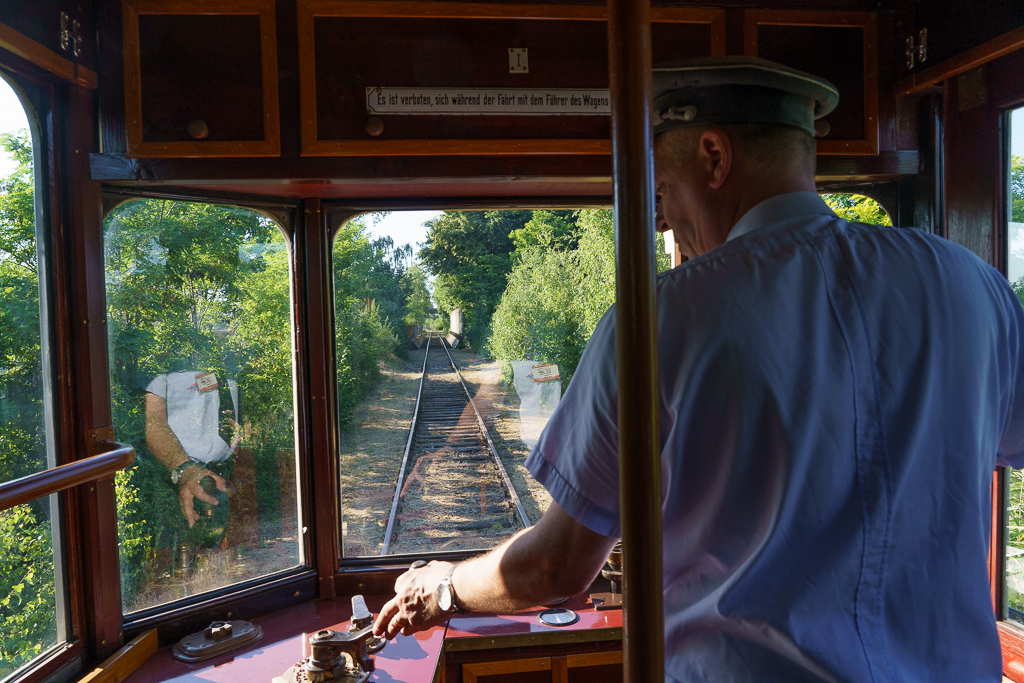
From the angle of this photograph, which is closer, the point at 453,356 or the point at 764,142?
the point at 764,142

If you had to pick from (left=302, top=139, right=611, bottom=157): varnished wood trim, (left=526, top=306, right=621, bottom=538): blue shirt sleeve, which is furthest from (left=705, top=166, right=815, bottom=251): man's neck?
(left=302, top=139, right=611, bottom=157): varnished wood trim

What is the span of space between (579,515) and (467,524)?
1.87 metres

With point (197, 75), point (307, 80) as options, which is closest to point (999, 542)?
point (307, 80)

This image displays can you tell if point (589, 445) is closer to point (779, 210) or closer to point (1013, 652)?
point (779, 210)

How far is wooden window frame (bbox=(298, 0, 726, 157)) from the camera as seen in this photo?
193cm

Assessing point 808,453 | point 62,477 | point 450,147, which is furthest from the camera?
point 450,147

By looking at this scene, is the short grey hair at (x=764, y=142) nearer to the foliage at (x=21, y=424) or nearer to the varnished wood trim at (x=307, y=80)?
the varnished wood trim at (x=307, y=80)

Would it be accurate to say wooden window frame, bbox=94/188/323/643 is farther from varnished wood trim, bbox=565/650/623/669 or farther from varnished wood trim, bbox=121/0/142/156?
varnished wood trim, bbox=565/650/623/669

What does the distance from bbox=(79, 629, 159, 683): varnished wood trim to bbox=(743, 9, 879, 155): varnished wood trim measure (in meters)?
2.44

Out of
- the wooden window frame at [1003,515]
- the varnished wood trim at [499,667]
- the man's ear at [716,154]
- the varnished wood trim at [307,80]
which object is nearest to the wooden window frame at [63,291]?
the varnished wood trim at [307,80]

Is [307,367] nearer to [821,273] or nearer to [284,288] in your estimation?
[284,288]

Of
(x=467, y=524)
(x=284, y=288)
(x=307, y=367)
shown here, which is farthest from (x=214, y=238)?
(x=467, y=524)

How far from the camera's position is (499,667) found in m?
2.26

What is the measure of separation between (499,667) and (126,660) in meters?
1.08
